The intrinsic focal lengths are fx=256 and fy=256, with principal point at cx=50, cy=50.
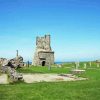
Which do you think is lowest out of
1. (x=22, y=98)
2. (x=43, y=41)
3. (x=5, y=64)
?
(x=22, y=98)

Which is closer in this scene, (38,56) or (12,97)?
(12,97)

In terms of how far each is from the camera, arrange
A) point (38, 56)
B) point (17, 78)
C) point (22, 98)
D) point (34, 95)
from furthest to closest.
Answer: point (38, 56) → point (17, 78) → point (34, 95) → point (22, 98)

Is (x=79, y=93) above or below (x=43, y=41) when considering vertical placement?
below

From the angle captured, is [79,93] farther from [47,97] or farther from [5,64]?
[5,64]

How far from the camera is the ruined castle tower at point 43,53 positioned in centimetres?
6731

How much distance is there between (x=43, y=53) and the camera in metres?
67.7

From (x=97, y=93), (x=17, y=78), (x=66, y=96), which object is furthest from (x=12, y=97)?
(x=17, y=78)

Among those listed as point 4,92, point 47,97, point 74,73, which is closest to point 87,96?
point 47,97

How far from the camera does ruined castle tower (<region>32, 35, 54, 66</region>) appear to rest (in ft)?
221

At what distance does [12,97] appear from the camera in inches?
542

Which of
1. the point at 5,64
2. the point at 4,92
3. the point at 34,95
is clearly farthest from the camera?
the point at 5,64

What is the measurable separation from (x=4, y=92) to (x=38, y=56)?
5190 cm

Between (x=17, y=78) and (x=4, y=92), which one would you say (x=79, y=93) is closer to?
(x=4, y=92)

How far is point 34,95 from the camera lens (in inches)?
567
